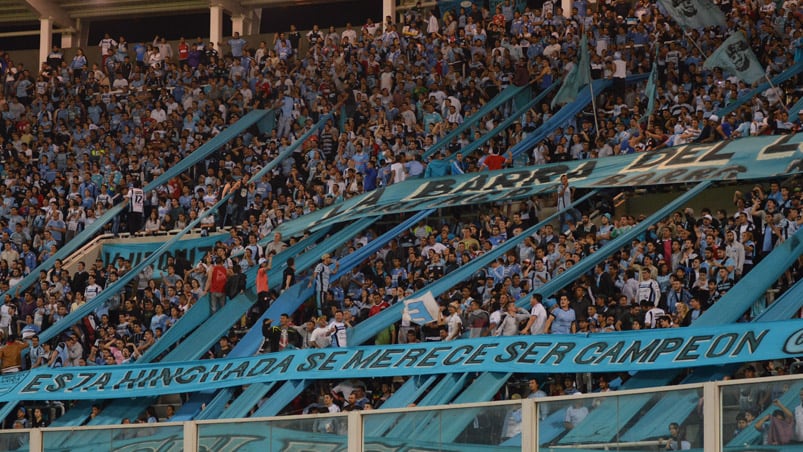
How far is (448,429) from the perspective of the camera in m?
11.9

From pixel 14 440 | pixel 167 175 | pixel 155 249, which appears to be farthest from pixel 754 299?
pixel 167 175

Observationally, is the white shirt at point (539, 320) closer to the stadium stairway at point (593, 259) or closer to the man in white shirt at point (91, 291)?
the stadium stairway at point (593, 259)

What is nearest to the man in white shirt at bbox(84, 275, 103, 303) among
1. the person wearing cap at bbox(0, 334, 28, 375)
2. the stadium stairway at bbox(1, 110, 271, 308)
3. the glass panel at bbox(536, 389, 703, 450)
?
the stadium stairway at bbox(1, 110, 271, 308)

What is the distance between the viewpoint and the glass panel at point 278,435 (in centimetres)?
1236

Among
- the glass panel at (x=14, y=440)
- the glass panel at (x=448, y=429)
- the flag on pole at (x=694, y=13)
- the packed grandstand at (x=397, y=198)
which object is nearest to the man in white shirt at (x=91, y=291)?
the packed grandstand at (x=397, y=198)

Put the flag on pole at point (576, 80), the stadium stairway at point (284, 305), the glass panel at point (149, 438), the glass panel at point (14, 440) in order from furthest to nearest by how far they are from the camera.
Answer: the flag on pole at point (576, 80), the stadium stairway at point (284, 305), the glass panel at point (14, 440), the glass panel at point (149, 438)

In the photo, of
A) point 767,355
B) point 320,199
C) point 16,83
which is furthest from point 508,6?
point 767,355

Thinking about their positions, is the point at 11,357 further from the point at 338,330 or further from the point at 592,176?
the point at 592,176

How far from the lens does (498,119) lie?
28.0 metres

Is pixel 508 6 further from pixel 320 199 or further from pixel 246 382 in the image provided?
pixel 246 382

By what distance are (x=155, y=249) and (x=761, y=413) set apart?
19.2 m

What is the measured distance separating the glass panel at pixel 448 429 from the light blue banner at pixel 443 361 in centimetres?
629

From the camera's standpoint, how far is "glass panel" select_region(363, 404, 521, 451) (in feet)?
38.2

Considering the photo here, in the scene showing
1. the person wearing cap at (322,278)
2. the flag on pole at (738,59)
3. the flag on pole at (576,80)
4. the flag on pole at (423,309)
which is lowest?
the flag on pole at (423,309)
